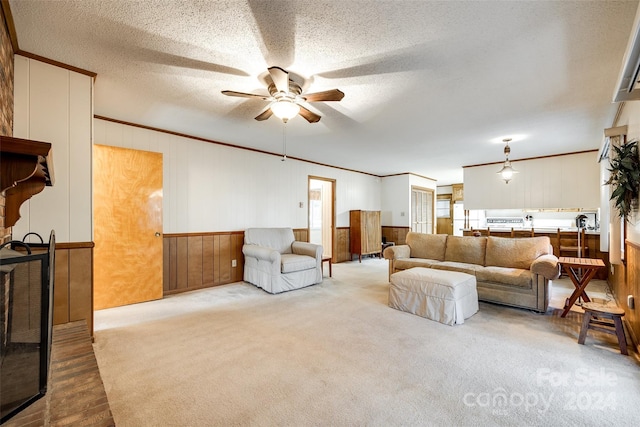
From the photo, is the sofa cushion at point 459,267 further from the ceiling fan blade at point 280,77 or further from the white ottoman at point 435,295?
the ceiling fan blade at point 280,77

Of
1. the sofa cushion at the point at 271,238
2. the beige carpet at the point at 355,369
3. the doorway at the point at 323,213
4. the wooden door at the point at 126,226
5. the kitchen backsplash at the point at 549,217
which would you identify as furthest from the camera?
the doorway at the point at 323,213

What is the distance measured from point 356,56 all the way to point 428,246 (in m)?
3.49

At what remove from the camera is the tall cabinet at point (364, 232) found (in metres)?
7.25

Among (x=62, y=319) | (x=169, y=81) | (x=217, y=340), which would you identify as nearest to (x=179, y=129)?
(x=169, y=81)

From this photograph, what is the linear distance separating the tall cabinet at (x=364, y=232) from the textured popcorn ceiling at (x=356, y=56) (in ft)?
11.7

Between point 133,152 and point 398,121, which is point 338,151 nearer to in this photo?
point 398,121

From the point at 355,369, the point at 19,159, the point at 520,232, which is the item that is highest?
the point at 19,159

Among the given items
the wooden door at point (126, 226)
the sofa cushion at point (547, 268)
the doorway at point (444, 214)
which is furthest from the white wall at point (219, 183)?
the doorway at point (444, 214)

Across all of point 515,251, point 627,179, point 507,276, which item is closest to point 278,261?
point 507,276

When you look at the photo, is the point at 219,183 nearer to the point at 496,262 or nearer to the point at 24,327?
the point at 24,327

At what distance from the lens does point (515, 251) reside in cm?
391

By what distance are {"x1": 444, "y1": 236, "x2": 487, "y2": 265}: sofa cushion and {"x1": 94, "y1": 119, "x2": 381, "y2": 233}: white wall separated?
302cm

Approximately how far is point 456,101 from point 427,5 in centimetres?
163

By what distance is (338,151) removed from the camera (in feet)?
17.9
